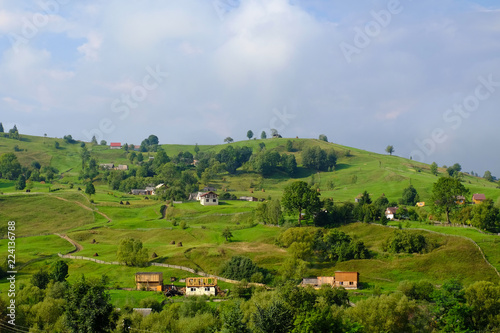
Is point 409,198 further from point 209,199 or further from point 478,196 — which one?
point 209,199

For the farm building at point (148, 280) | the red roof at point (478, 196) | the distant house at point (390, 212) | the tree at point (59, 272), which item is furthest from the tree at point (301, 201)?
the tree at point (59, 272)

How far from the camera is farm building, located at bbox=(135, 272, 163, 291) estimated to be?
69125 millimetres

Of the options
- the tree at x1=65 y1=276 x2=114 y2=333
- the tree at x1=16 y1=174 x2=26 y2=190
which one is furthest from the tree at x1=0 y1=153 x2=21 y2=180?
the tree at x1=65 y1=276 x2=114 y2=333

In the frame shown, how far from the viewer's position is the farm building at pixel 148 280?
69.1 metres

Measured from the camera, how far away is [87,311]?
130 ft

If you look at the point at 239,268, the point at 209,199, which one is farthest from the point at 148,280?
the point at 209,199

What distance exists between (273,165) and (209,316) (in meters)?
137

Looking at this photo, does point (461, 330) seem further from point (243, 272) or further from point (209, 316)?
point (243, 272)

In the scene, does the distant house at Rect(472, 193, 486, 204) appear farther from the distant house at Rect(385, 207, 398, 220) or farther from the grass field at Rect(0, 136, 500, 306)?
the distant house at Rect(385, 207, 398, 220)

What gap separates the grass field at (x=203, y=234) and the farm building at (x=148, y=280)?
7.27 feet

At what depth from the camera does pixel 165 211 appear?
405 feet

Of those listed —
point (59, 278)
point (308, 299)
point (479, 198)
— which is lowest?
point (59, 278)

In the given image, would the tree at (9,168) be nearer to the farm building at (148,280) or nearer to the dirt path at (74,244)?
the dirt path at (74,244)

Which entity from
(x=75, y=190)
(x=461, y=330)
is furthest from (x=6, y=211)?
(x=461, y=330)
